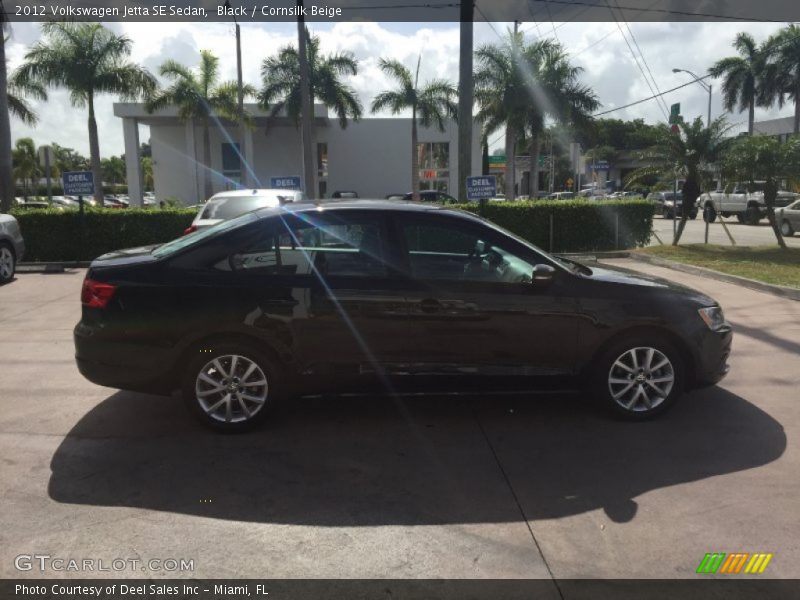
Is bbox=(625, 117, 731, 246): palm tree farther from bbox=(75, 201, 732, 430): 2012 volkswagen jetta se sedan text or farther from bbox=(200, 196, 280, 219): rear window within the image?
bbox=(75, 201, 732, 430): 2012 volkswagen jetta se sedan text

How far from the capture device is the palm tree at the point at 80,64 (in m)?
28.7

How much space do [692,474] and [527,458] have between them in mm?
1014

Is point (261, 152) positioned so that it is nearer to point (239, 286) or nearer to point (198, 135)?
point (198, 135)

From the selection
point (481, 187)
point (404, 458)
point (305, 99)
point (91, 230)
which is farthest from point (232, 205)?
point (305, 99)

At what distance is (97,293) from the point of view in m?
4.55

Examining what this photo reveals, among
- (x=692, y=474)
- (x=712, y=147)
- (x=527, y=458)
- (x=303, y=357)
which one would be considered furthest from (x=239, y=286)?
(x=712, y=147)

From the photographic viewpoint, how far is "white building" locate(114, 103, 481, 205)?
137 ft

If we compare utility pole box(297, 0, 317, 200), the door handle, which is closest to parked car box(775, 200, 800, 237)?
utility pole box(297, 0, 317, 200)

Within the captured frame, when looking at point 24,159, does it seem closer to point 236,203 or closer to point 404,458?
point 236,203

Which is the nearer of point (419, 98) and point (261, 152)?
point (419, 98)

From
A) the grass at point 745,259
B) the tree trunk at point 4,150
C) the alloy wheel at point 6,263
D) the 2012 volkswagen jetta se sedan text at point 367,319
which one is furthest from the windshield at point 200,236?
the tree trunk at point 4,150

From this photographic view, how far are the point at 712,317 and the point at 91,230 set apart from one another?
14187 mm

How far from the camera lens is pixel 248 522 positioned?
11.5ft

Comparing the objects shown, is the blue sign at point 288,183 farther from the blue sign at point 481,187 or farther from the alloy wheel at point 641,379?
the alloy wheel at point 641,379
